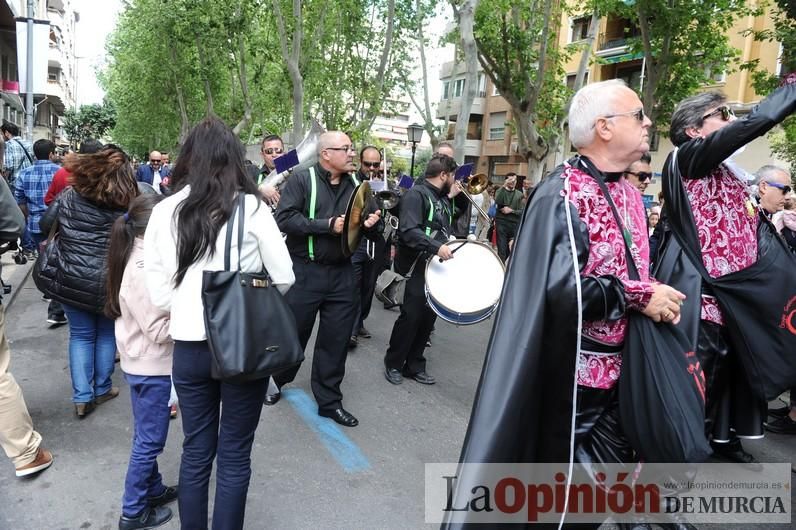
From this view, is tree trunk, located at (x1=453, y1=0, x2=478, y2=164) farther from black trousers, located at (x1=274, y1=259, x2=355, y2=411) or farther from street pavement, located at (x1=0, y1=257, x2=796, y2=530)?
black trousers, located at (x1=274, y1=259, x2=355, y2=411)

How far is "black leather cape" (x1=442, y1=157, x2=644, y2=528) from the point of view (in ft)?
6.20

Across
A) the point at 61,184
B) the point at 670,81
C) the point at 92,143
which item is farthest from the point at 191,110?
the point at 92,143

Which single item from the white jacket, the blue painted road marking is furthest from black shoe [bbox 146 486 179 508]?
the white jacket

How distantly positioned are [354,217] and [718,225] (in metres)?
2.24

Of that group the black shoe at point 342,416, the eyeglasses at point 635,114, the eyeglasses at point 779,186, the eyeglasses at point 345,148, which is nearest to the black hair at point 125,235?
the eyeglasses at point 345,148

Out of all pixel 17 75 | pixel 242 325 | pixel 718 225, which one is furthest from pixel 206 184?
pixel 17 75

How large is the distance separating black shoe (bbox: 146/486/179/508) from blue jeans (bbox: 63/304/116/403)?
1369mm

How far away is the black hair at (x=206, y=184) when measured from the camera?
7.62ft

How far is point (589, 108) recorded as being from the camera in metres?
2.18

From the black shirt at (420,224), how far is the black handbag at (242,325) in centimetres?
245

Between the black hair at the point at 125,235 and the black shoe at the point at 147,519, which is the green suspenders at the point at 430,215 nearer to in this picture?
the black hair at the point at 125,235

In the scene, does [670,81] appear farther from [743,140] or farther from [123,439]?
[123,439]

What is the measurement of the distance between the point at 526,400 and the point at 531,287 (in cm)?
37

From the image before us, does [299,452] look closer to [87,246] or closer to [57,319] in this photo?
[87,246]
